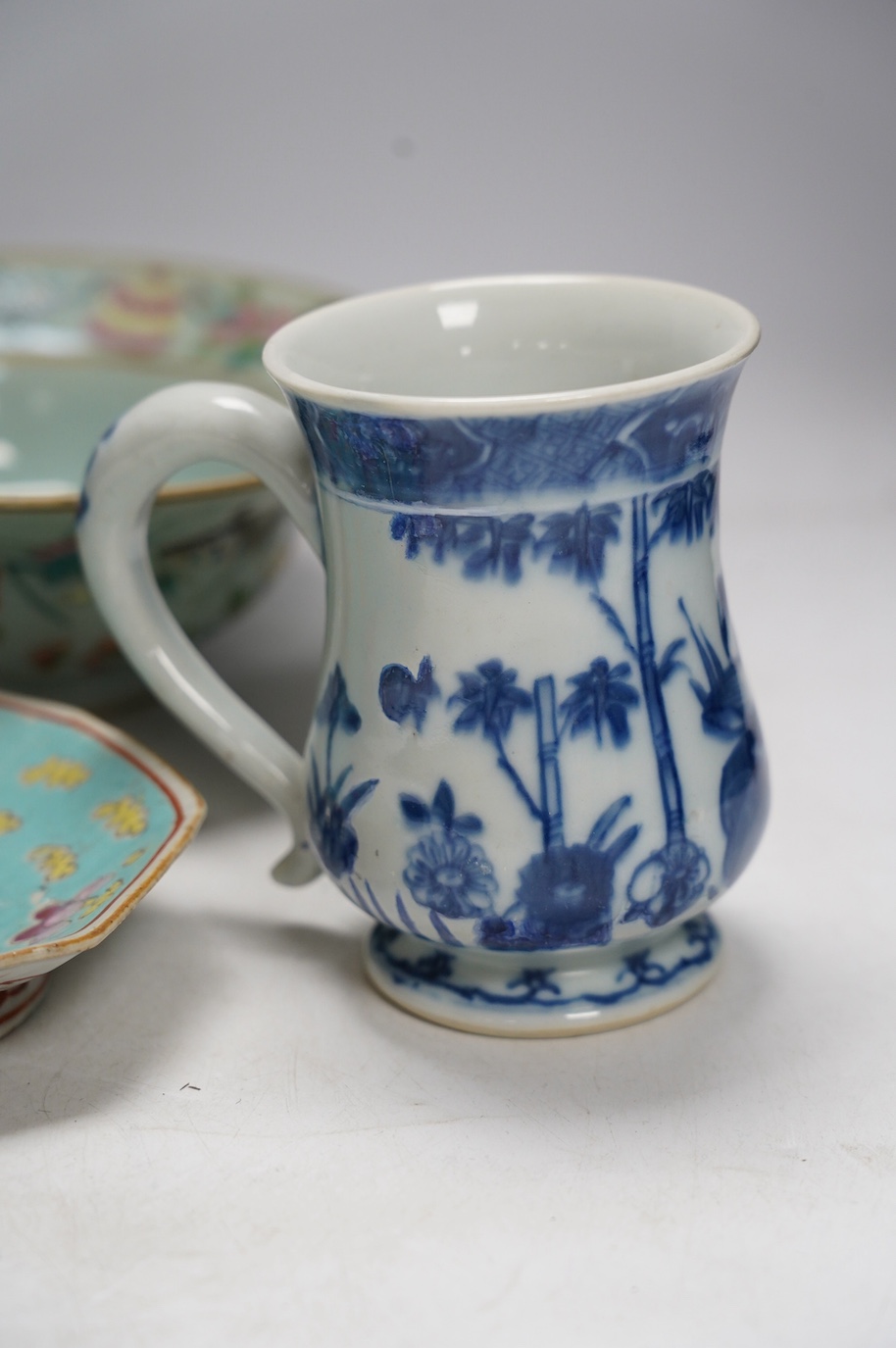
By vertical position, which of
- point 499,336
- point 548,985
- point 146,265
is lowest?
point 548,985

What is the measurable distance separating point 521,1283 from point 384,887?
0.18 meters

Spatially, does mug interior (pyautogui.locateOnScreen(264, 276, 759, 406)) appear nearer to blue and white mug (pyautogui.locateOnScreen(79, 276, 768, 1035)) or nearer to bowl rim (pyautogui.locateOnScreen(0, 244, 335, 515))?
blue and white mug (pyautogui.locateOnScreen(79, 276, 768, 1035))

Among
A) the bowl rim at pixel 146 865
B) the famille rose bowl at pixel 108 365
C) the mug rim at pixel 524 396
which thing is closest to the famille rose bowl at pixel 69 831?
→ the bowl rim at pixel 146 865

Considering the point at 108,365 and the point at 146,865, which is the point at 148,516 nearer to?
the point at 146,865

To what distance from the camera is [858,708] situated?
115 centimetres

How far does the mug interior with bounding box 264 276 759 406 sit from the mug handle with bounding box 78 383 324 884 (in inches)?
1.7

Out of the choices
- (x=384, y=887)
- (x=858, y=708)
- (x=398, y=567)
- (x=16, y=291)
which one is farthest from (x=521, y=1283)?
(x=16, y=291)

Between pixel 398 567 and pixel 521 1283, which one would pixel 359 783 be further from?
pixel 521 1283

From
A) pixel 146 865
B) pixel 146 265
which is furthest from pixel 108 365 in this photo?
pixel 146 865

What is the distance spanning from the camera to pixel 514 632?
0.75 meters

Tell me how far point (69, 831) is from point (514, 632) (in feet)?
0.99

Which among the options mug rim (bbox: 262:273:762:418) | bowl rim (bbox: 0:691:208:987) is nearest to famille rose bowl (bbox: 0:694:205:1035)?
bowl rim (bbox: 0:691:208:987)

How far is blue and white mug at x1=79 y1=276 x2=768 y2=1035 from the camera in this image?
2.40 ft

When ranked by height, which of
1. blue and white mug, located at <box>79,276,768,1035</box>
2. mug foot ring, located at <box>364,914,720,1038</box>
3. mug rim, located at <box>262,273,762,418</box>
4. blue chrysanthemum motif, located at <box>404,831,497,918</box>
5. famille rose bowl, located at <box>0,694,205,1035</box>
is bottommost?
mug foot ring, located at <box>364,914,720,1038</box>
